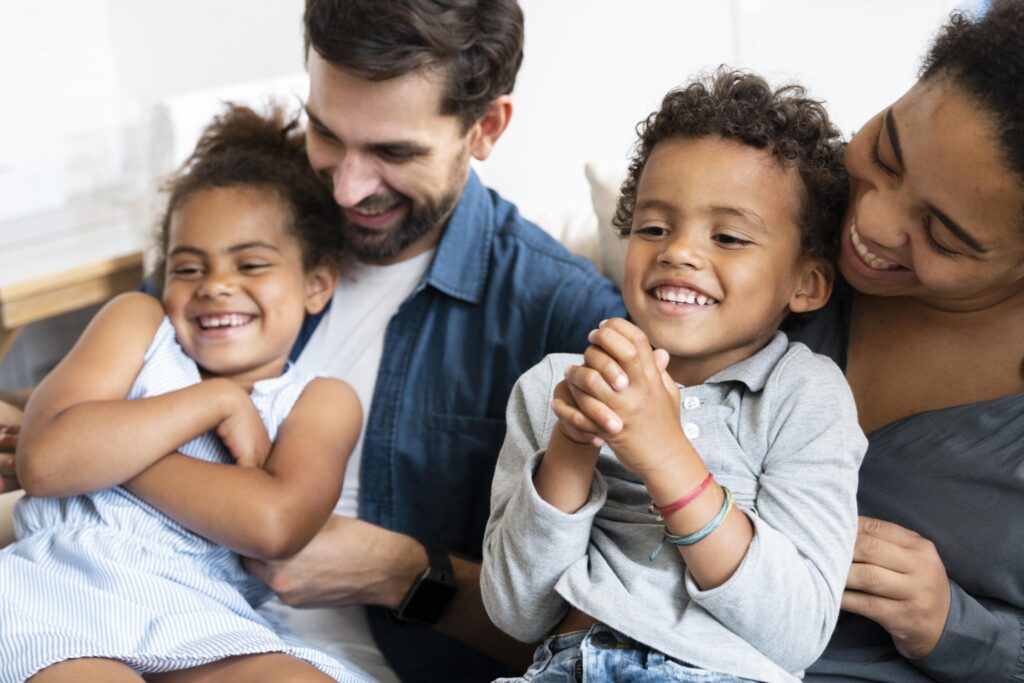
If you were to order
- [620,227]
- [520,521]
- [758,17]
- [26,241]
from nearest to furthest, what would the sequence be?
1. [520,521]
2. [620,227]
3. [758,17]
4. [26,241]

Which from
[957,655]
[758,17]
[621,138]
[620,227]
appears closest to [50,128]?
[621,138]

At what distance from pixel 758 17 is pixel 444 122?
1.15 meters

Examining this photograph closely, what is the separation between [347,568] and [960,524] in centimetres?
85

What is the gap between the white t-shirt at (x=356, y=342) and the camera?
1817 millimetres

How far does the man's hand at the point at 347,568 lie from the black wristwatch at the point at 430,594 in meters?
0.01

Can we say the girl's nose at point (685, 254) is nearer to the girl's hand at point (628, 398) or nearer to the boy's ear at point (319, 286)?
the girl's hand at point (628, 398)

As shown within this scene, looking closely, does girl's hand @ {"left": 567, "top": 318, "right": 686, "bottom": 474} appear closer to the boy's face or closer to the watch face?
the boy's face

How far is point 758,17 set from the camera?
263cm

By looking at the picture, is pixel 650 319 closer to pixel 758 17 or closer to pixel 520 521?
pixel 520 521

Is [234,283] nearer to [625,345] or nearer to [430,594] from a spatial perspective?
[430,594]

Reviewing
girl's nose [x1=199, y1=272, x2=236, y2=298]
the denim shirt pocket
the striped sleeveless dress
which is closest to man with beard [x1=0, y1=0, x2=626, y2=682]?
the denim shirt pocket

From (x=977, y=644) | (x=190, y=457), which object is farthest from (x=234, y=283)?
(x=977, y=644)

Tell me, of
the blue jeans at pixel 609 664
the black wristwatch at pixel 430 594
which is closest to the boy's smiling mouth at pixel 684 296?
the blue jeans at pixel 609 664

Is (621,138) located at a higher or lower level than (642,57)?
lower
